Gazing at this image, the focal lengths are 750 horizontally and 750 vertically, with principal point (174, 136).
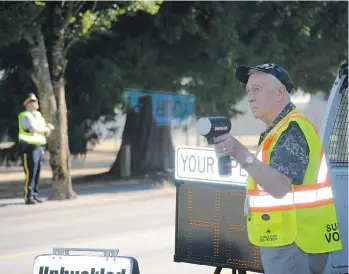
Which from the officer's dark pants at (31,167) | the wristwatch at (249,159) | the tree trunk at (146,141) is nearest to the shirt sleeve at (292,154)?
the wristwatch at (249,159)

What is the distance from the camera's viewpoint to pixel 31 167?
576 inches

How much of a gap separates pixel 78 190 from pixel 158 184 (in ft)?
7.94

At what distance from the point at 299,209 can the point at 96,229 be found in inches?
307

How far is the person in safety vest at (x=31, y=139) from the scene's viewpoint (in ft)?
47.5

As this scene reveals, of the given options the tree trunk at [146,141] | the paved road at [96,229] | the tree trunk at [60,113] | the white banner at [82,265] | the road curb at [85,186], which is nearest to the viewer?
the white banner at [82,265]

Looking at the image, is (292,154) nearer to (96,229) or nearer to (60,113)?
(96,229)

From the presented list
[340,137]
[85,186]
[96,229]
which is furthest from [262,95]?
[85,186]

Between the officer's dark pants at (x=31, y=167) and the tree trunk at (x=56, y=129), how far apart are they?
53cm

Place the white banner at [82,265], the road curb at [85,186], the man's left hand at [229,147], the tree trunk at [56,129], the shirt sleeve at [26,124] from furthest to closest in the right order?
1. the road curb at [85,186]
2. the tree trunk at [56,129]
3. the shirt sleeve at [26,124]
4. the white banner at [82,265]
5. the man's left hand at [229,147]

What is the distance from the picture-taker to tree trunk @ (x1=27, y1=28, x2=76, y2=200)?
48.9 feet

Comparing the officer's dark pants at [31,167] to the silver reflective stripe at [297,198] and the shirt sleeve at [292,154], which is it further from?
the shirt sleeve at [292,154]

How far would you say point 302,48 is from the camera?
72.2ft

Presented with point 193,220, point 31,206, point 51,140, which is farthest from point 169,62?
point 193,220

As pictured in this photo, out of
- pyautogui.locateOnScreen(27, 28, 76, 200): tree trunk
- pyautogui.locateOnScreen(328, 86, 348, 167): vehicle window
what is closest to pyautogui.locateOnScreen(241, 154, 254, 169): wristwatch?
pyautogui.locateOnScreen(328, 86, 348, 167): vehicle window
